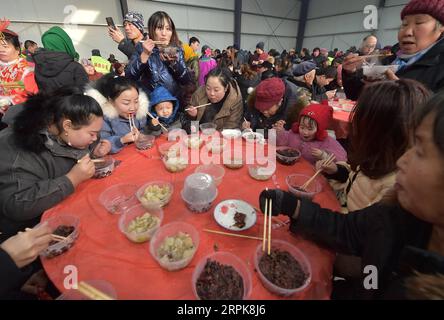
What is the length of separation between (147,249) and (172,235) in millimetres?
139

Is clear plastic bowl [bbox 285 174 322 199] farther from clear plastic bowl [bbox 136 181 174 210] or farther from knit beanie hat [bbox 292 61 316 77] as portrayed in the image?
knit beanie hat [bbox 292 61 316 77]

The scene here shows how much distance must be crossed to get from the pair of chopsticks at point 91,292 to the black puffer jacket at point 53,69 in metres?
2.96

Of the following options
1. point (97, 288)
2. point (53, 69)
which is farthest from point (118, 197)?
point (53, 69)

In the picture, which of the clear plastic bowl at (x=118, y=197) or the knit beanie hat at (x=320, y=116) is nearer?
the clear plastic bowl at (x=118, y=197)

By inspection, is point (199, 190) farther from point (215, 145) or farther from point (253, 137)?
point (253, 137)

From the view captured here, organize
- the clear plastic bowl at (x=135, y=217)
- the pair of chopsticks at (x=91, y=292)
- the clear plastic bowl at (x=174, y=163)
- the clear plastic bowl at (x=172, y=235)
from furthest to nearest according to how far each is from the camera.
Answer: the clear plastic bowl at (x=174, y=163) → the clear plastic bowl at (x=135, y=217) → the clear plastic bowl at (x=172, y=235) → the pair of chopsticks at (x=91, y=292)

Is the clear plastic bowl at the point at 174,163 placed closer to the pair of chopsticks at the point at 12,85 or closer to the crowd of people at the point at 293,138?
the crowd of people at the point at 293,138

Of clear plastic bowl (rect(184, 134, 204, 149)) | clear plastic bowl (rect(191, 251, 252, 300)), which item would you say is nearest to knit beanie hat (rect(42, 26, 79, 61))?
clear plastic bowl (rect(184, 134, 204, 149))

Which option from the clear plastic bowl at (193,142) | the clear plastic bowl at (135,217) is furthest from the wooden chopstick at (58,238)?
the clear plastic bowl at (193,142)

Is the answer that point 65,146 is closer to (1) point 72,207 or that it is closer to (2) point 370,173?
(1) point 72,207

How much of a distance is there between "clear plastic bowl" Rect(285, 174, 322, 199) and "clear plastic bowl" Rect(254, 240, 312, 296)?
44 cm

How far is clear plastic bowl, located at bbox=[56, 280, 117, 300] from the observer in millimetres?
859

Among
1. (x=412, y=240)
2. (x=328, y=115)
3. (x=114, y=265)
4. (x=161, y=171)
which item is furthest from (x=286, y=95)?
(x=114, y=265)

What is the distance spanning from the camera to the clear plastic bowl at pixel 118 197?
134 centimetres
